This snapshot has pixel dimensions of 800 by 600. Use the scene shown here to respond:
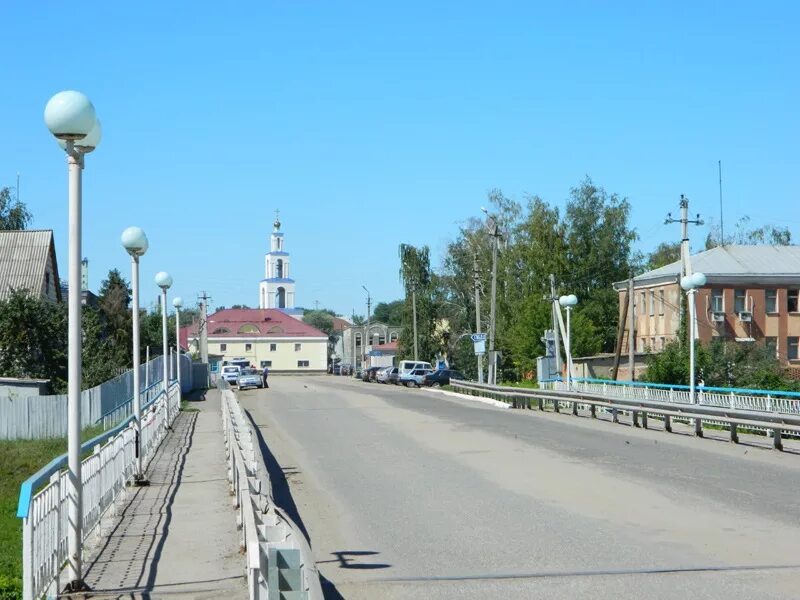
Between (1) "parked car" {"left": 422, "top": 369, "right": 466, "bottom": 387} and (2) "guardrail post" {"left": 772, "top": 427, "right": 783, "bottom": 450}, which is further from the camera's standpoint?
(1) "parked car" {"left": 422, "top": 369, "right": 466, "bottom": 387}

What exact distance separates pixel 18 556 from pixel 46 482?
307 inches

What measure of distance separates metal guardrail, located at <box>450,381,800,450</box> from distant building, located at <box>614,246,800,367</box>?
27.1 m

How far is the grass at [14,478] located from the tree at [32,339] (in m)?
8.52

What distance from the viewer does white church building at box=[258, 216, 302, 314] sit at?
564 ft

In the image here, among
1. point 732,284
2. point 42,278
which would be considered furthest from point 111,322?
point 732,284

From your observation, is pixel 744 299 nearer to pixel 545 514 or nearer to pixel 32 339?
pixel 32 339

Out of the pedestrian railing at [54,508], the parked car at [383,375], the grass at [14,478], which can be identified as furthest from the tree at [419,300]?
the pedestrian railing at [54,508]

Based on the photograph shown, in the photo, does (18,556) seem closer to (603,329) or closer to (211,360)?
(603,329)

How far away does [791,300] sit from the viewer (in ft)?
223

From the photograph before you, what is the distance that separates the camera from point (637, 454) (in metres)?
20.6

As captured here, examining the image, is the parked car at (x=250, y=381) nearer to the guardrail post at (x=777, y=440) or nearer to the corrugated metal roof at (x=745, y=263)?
the corrugated metal roof at (x=745, y=263)

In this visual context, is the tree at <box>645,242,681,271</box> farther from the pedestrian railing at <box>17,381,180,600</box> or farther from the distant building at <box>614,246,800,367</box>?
the pedestrian railing at <box>17,381,180,600</box>

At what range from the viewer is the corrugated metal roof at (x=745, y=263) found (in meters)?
66.7

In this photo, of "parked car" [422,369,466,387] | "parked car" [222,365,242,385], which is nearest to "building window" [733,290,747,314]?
"parked car" [422,369,466,387]
